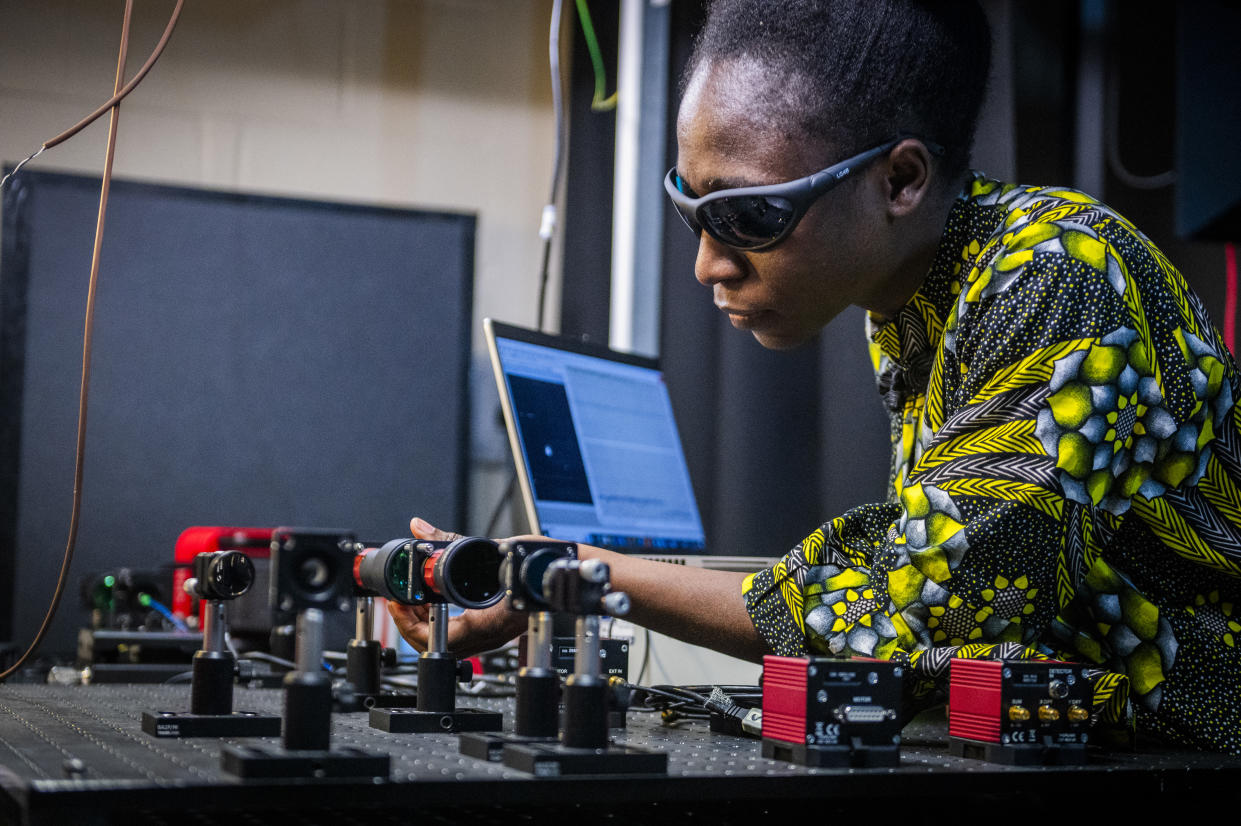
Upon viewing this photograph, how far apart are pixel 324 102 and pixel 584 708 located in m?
2.54

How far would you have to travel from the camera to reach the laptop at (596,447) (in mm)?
1598

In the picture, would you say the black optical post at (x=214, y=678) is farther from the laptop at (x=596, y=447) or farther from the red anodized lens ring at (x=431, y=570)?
the laptop at (x=596, y=447)

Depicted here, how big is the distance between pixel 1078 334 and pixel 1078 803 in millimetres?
338

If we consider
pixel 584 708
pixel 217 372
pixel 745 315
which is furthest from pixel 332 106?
pixel 584 708

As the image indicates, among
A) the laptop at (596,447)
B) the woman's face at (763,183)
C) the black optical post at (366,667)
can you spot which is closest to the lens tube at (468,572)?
the black optical post at (366,667)

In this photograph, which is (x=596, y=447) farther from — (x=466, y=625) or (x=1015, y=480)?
(x=1015, y=480)

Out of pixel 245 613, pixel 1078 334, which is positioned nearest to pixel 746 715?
pixel 1078 334

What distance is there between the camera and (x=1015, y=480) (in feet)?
2.98

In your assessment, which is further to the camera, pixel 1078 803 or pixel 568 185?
pixel 568 185

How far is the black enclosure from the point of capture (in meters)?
2.52

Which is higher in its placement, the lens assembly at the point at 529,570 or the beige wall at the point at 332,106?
the beige wall at the point at 332,106

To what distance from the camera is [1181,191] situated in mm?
792

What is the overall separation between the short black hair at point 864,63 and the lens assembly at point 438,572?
0.51m

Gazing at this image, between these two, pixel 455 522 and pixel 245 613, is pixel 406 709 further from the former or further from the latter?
pixel 455 522
